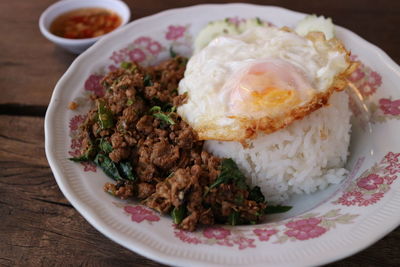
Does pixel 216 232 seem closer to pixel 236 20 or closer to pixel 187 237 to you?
pixel 187 237

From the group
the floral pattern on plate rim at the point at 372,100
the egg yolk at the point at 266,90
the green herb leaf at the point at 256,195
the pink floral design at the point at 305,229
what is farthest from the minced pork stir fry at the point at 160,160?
the floral pattern on plate rim at the point at 372,100

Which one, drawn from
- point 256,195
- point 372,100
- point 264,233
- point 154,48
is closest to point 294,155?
point 256,195

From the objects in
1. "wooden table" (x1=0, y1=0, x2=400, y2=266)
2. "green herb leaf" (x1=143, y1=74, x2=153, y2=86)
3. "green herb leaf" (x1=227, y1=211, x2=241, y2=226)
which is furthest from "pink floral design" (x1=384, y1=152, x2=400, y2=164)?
"green herb leaf" (x1=143, y1=74, x2=153, y2=86)

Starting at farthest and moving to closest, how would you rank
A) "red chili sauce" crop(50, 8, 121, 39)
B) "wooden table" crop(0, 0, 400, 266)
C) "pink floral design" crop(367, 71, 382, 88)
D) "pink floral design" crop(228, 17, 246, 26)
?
"red chili sauce" crop(50, 8, 121, 39)
"pink floral design" crop(228, 17, 246, 26)
"pink floral design" crop(367, 71, 382, 88)
"wooden table" crop(0, 0, 400, 266)

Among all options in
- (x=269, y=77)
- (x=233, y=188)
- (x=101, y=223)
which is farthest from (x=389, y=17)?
(x=101, y=223)

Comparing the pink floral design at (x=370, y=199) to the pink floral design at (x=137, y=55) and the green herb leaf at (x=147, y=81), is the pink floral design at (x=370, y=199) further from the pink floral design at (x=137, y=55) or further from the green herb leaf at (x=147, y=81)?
the pink floral design at (x=137, y=55)

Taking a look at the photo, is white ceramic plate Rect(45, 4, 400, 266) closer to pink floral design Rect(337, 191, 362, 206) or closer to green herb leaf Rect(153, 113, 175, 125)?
pink floral design Rect(337, 191, 362, 206)

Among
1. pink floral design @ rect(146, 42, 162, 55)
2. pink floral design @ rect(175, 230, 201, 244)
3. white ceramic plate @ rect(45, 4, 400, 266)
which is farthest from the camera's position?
pink floral design @ rect(146, 42, 162, 55)
